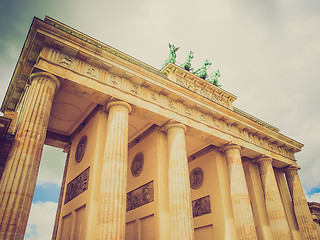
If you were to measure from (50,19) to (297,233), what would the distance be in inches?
909

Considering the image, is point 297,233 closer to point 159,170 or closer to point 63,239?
point 159,170

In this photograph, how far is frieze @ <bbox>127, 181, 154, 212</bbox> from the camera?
14.3 metres

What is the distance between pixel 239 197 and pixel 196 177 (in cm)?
440

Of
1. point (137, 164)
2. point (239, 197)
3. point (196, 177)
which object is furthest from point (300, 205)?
point (137, 164)

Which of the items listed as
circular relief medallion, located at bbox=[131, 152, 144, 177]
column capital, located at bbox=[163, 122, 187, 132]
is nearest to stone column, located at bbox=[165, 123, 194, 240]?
column capital, located at bbox=[163, 122, 187, 132]

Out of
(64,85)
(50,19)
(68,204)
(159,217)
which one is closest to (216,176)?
(159,217)

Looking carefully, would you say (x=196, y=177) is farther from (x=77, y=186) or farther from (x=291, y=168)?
(x=77, y=186)

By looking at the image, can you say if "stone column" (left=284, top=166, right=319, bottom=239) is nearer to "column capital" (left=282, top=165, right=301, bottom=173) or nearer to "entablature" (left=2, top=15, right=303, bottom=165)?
"column capital" (left=282, top=165, right=301, bottom=173)

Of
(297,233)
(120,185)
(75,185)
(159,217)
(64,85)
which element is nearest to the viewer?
(120,185)

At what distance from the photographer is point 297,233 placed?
63.9 ft

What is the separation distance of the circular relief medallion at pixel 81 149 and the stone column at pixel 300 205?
17715 mm

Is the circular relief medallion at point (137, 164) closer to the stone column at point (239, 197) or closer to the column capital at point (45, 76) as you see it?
the stone column at point (239, 197)

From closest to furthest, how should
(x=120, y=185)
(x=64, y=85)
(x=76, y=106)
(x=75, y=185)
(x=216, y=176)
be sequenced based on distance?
(x=120, y=185), (x=64, y=85), (x=75, y=185), (x=76, y=106), (x=216, y=176)

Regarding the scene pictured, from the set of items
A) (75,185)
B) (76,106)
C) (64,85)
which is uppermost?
(76,106)
